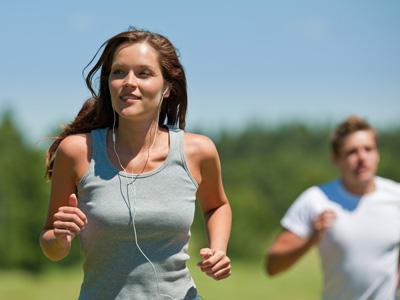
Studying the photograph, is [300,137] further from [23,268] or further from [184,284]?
[184,284]

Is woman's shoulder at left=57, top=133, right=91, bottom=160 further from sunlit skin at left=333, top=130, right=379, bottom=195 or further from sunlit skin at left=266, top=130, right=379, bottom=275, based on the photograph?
sunlit skin at left=333, top=130, right=379, bottom=195

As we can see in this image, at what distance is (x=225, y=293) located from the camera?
27.9 metres

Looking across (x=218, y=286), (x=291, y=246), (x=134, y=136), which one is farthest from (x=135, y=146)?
(x=218, y=286)

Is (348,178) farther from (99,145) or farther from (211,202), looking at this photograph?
(99,145)

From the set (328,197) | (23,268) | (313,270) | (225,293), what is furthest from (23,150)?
(328,197)

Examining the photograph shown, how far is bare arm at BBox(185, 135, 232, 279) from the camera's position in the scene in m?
3.31

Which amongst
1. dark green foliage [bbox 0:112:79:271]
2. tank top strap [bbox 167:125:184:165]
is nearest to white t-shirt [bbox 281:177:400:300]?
tank top strap [bbox 167:125:184:165]

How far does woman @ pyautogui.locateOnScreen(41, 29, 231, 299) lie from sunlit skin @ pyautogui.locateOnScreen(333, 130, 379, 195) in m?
1.58

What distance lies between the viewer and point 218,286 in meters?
28.8

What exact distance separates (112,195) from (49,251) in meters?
0.34

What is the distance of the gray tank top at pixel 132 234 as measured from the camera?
326 centimetres

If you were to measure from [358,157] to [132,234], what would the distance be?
2.07 metres

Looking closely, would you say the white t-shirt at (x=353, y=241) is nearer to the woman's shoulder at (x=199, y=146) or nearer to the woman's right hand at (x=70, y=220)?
the woman's shoulder at (x=199, y=146)

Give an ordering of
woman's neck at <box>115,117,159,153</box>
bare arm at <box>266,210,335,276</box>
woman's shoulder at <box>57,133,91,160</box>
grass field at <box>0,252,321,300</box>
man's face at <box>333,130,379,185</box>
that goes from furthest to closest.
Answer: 1. grass field at <box>0,252,321,300</box>
2. man's face at <box>333,130,379,185</box>
3. bare arm at <box>266,210,335,276</box>
4. woman's neck at <box>115,117,159,153</box>
5. woman's shoulder at <box>57,133,91,160</box>
